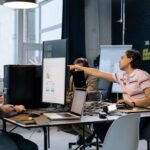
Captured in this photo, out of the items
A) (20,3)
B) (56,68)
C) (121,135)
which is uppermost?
(20,3)

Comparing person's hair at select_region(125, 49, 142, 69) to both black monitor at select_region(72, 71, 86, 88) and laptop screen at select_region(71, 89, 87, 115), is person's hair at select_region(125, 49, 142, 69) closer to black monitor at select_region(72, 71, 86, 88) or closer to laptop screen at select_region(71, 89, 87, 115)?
→ black monitor at select_region(72, 71, 86, 88)

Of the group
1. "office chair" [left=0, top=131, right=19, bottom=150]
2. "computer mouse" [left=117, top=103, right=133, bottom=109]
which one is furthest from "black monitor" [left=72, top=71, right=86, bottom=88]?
"office chair" [left=0, top=131, right=19, bottom=150]

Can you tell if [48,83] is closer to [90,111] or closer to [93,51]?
[90,111]

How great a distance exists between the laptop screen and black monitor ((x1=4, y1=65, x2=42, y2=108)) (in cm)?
50

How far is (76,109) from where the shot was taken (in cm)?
247

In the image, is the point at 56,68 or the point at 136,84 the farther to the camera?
the point at 136,84

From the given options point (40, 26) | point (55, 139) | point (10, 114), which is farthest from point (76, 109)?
point (40, 26)

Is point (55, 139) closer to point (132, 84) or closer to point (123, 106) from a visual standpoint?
point (132, 84)

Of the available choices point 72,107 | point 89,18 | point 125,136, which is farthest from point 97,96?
point 89,18

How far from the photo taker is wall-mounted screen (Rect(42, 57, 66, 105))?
8.63ft

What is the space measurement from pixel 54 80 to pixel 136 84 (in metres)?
0.91

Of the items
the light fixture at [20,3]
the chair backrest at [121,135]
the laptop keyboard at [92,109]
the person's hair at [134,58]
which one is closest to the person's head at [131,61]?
the person's hair at [134,58]

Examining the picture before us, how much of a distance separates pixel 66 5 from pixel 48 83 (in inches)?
145

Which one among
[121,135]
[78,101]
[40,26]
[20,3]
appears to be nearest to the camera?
[121,135]
